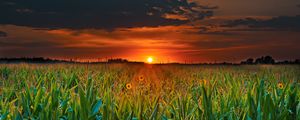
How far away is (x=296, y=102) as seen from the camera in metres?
4.63

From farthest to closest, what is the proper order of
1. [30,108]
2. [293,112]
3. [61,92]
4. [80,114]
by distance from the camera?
[61,92] → [30,108] → [293,112] → [80,114]

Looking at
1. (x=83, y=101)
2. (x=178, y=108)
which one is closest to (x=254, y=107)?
(x=178, y=108)

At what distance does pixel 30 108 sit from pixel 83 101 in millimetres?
1322

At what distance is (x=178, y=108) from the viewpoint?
4.55 metres

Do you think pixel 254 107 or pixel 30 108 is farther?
pixel 30 108

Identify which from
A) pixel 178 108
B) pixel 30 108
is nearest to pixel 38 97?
pixel 30 108

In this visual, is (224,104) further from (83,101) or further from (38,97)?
(38,97)

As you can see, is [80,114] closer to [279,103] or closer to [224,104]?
[224,104]

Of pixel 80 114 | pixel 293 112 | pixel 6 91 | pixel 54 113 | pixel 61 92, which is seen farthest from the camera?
pixel 6 91

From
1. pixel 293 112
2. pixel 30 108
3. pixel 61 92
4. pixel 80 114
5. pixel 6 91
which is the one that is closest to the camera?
pixel 80 114

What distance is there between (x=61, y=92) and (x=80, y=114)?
1799 mm

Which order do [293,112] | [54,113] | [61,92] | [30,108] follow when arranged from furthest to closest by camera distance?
[61,92] < [30,108] < [293,112] < [54,113]

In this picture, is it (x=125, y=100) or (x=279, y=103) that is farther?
(x=279, y=103)

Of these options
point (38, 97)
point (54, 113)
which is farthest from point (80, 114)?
point (38, 97)
